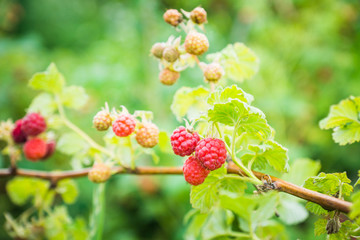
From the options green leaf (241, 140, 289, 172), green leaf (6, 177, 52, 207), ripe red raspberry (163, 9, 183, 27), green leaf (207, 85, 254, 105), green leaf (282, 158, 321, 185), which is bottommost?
green leaf (6, 177, 52, 207)

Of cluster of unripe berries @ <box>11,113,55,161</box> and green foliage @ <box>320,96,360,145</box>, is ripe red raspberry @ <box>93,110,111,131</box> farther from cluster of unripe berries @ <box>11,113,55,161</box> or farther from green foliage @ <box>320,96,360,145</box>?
green foliage @ <box>320,96,360,145</box>

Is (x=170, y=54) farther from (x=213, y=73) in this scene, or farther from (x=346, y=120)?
(x=346, y=120)

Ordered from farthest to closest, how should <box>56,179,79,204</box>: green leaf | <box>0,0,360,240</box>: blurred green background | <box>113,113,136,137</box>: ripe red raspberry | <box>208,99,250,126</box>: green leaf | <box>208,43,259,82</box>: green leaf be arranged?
1. <box>0,0,360,240</box>: blurred green background
2. <box>56,179,79,204</box>: green leaf
3. <box>208,43,259,82</box>: green leaf
4. <box>113,113,136,137</box>: ripe red raspberry
5. <box>208,99,250,126</box>: green leaf

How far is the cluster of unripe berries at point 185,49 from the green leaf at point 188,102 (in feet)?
0.15

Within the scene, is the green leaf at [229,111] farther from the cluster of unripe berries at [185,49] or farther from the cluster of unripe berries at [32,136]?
the cluster of unripe berries at [32,136]

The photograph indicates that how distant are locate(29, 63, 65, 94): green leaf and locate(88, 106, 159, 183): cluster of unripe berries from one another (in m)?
0.26

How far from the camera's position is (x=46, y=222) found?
0.99m

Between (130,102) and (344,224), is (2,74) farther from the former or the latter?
(344,224)

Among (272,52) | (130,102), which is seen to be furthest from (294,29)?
(130,102)

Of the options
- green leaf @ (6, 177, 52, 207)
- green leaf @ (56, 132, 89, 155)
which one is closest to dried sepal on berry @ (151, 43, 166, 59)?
green leaf @ (56, 132, 89, 155)

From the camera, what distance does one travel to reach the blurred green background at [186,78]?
179cm

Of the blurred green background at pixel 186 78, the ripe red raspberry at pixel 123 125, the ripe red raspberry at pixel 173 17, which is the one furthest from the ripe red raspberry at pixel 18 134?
the blurred green background at pixel 186 78

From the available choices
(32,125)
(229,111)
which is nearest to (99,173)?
(32,125)

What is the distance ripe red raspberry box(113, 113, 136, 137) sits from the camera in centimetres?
62
